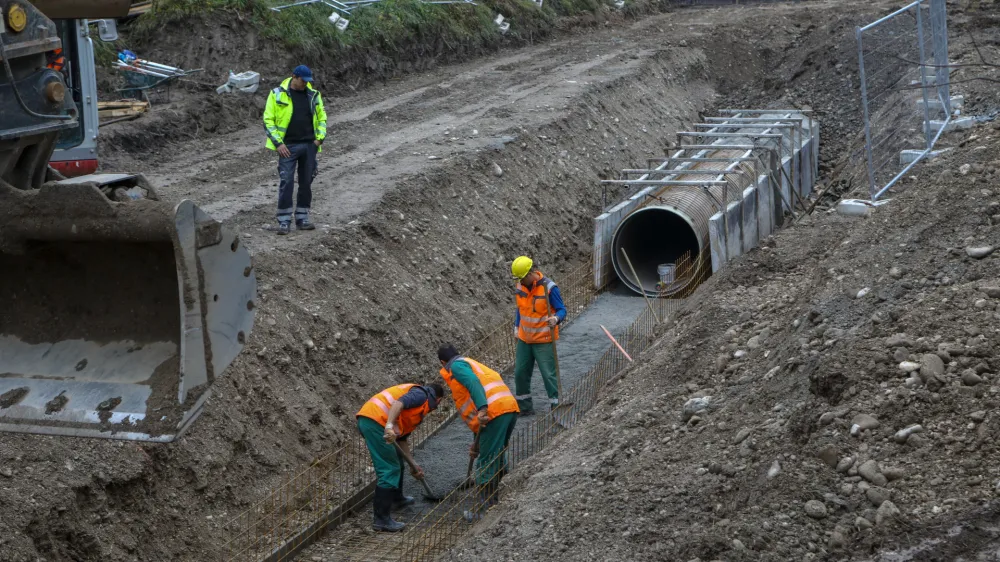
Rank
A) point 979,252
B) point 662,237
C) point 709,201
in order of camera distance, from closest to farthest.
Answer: point 979,252 < point 709,201 < point 662,237

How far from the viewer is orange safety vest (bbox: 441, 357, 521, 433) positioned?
8633 millimetres

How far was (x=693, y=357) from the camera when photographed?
857cm

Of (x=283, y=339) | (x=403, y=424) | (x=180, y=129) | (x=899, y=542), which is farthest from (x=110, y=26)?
(x=899, y=542)

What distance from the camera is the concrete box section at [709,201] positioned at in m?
14.1

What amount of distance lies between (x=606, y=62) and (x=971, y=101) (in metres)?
8.95

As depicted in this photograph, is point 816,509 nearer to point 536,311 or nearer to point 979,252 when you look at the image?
point 979,252

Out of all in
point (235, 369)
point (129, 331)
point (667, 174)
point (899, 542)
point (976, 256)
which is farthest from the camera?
point (667, 174)

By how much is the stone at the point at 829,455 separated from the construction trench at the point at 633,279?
10.7 feet

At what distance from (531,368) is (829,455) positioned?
513 cm

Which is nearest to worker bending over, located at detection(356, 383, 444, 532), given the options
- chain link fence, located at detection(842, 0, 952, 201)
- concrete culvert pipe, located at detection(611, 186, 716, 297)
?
chain link fence, located at detection(842, 0, 952, 201)

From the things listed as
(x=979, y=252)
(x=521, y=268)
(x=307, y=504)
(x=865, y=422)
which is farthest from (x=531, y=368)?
(x=865, y=422)

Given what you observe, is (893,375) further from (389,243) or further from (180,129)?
(180,129)

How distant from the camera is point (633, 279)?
14555 millimetres

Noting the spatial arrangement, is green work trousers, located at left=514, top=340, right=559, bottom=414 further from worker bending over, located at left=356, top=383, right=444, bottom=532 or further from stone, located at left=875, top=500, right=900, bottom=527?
stone, located at left=875, top=500, right=900, bottom=527
